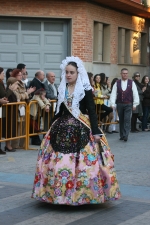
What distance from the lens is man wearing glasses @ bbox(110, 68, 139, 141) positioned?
17.0 m

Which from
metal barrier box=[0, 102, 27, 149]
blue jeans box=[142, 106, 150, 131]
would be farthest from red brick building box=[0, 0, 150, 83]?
metal barrier box=[0, 102, 27, 149]

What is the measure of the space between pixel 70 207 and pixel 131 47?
2314cm

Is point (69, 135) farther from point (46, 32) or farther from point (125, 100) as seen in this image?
point (46, 32)

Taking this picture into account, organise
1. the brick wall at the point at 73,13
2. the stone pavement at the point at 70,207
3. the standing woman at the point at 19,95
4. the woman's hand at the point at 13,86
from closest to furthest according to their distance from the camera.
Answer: the stone pavement at the point at 70,207
the woman's hand at the point at 13,86
the standing woman at the point at 19,95
the brick wall at the point at 73,13

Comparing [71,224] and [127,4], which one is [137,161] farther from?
[127,4]

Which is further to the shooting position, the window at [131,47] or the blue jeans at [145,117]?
the window at [131,47]

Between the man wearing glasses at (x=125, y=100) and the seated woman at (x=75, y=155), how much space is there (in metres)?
8.17

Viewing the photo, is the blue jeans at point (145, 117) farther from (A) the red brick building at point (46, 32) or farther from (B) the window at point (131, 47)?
(B) the window at point (131, 47)

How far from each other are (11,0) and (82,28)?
9.19 feet

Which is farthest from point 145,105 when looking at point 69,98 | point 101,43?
point 69,98

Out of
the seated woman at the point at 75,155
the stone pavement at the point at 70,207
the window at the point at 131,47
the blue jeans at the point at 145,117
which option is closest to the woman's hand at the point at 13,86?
the stone pavement at the point at 70,207

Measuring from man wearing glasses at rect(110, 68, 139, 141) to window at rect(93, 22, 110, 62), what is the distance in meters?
9.85

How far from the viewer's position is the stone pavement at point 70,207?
7984mm

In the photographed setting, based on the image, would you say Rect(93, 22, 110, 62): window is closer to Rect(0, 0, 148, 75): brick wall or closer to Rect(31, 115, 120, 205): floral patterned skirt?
Rect(0, 0, 148, 75): brick wall
